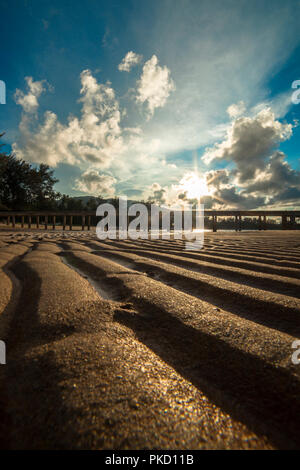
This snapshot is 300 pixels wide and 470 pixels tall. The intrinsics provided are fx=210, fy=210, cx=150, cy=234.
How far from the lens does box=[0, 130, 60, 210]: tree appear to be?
79.2 ft

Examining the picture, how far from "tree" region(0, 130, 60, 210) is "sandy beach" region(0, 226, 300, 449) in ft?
89.9

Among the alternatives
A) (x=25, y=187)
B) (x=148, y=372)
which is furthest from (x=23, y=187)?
(x=148, y=372)

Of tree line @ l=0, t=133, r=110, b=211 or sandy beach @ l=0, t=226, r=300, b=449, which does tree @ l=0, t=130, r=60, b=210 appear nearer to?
tree line @ l=0, t=133, r=110, b=211

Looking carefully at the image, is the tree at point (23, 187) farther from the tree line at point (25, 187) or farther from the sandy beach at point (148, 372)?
the sandy beach at point (148, 372)

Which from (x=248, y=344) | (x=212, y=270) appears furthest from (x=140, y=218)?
(x=248, y=344)

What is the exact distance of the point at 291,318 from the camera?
0.97 metres

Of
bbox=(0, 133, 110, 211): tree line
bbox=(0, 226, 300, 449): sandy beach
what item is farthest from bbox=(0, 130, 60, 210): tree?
bbox=(0, 226, 300, 449): sandy beach

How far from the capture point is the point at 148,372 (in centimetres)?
62

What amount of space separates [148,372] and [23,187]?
29528 mm

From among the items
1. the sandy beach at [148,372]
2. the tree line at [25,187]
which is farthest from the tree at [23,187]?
the sandy beach at [148,372]

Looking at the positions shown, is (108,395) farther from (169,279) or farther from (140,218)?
(140,218)

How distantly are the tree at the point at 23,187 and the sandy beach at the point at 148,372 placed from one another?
2739 centimetres

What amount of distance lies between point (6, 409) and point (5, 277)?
1380mm

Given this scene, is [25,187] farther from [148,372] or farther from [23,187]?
[148,372]
